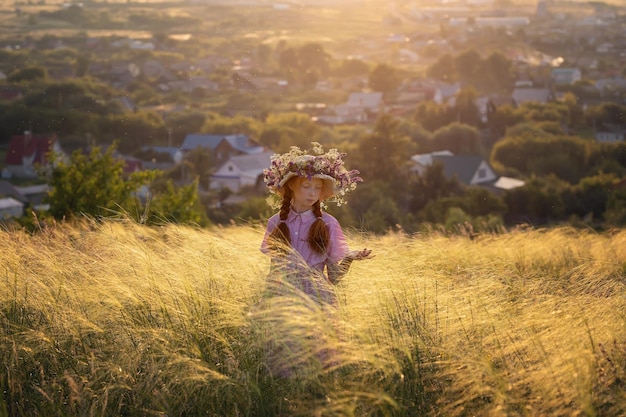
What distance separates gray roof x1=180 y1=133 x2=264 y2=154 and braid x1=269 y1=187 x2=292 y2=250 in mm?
57388

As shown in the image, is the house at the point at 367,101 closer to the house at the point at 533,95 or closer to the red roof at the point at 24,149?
the house at the point at 533,95

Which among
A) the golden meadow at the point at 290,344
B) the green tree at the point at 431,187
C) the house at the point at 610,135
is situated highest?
the golden meadow at the point at 290,344

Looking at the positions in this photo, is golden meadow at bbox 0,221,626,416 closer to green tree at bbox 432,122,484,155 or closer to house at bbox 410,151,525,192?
house at bbox 410,151,525,192

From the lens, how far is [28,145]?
2285 inches

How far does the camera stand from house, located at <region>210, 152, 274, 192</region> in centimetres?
5584

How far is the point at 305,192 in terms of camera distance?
5.53m

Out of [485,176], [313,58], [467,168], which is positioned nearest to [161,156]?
[467,168]

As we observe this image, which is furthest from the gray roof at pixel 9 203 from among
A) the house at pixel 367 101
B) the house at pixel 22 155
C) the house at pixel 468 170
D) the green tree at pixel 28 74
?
the house at pixel 367 101

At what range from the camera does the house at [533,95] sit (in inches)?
3440

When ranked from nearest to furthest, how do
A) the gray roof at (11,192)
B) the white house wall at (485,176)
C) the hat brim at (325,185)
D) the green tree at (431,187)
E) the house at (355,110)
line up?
the hat brim at (325,185) → the green tree at (431,187) → the gray roof at (11,192) → the white house wall at (485,176) → the house at (355,110)

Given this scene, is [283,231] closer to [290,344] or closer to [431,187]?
[290,344]

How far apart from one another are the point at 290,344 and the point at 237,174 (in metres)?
52.4

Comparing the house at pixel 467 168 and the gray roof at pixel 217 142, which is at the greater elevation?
the house at pixel 467 168

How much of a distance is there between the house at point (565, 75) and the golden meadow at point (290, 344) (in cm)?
9025
